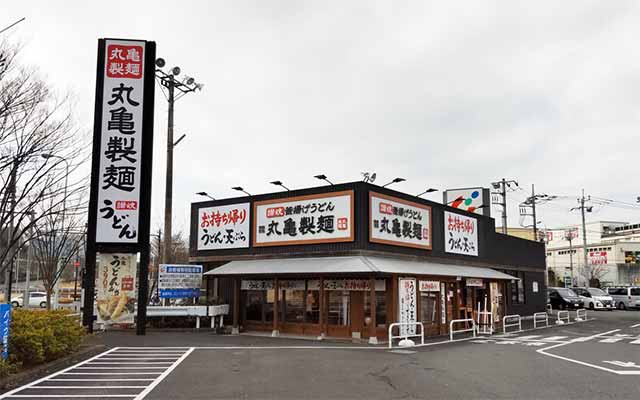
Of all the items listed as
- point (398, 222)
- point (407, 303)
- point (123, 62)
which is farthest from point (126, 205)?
point (407, 303)

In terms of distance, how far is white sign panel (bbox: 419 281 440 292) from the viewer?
18.9m

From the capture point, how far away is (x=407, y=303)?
58.3 ft

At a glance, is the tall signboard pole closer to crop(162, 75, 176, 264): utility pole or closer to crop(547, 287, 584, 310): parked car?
crop(162, 75, 176, 264): utility pole

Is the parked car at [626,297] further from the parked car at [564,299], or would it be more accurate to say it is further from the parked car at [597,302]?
the parked car at [564,299]

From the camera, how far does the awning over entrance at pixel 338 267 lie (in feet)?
53.9

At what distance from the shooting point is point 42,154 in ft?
41.5

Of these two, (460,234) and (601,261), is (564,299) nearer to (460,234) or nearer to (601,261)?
(460,234)

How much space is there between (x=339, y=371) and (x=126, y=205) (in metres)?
10.0

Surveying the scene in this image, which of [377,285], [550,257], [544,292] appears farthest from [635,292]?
[550,257]

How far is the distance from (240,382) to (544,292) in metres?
26.5

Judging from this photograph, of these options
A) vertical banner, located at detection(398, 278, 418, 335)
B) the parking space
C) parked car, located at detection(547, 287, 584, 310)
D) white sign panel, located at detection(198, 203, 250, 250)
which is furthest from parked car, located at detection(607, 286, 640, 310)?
the parking space

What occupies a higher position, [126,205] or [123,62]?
[123,62]

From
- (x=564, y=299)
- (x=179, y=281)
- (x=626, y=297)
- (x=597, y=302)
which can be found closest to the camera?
(x=179, y=281)

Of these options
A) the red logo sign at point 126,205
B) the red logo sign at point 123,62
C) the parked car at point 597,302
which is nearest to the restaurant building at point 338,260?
the red logo sign at point 126,205
